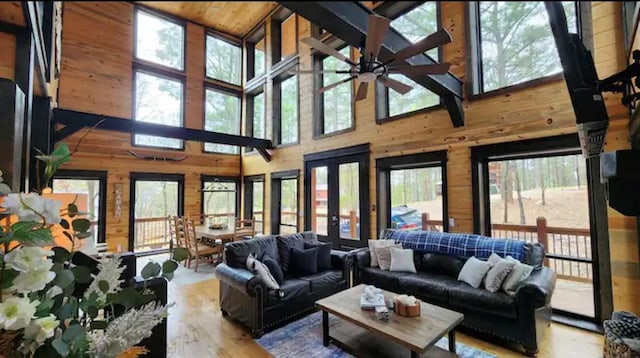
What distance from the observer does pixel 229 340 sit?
2.93 meters

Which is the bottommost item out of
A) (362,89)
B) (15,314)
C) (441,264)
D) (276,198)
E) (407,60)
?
(441,264)

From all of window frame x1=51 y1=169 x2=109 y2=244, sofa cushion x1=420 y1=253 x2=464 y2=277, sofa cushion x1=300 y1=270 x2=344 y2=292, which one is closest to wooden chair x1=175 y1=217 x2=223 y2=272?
window frame x1=51 y1=169 x2=109 y2=244

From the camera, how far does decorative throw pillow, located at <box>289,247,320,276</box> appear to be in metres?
3.73

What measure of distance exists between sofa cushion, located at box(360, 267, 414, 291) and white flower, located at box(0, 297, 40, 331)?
344 centimetres

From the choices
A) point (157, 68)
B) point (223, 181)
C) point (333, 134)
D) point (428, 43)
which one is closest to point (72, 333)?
point (428, 43)

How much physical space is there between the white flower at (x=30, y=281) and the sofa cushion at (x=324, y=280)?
3054 millimetres

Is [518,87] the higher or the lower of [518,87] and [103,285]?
the higher

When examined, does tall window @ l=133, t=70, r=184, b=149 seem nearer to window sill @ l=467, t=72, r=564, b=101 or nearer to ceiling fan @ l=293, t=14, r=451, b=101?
ceiling fan @ l=293, t=14, r=451, b=101

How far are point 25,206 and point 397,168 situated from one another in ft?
15.8

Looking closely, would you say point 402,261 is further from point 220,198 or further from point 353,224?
point 220,198

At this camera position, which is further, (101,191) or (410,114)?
(101,191)

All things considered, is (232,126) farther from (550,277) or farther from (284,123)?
(550,277)

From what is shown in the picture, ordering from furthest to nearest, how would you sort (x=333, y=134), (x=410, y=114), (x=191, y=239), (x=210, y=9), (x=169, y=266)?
(x=333, y=134) < (x=191, y=239) < (x=410, y=114) < (x=169, y=266) < (x=210, y=9)

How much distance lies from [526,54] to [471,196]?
1.83 m
